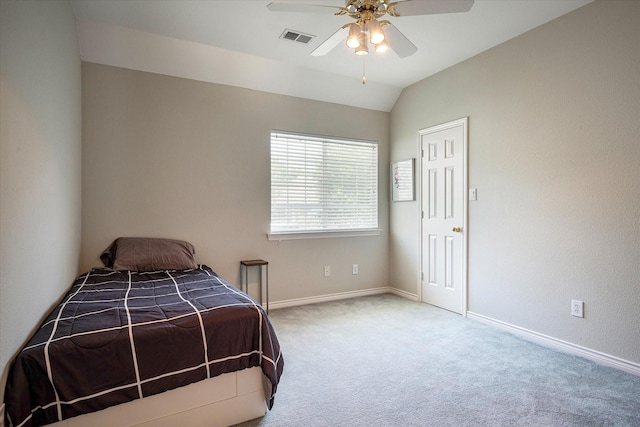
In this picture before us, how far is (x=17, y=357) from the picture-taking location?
1419mm

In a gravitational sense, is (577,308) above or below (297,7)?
below

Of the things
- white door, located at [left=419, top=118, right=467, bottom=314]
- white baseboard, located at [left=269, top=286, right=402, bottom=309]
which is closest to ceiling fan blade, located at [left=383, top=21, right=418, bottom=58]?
white door, located at [left=419, top=118, right=467, bottom=314]

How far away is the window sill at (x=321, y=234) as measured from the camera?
3.89 m

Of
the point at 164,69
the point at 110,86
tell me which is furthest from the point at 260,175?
the point at 110,86

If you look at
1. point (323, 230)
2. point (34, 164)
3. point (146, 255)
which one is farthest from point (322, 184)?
point (34, 164)

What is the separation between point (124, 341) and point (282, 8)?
1962 millimetres

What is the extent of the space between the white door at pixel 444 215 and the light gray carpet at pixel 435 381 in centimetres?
56

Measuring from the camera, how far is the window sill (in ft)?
12.8

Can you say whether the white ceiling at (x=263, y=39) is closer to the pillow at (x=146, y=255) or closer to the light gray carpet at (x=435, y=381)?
the pillow at (x=146, y=255)

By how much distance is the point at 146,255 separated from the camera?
3.04 meters

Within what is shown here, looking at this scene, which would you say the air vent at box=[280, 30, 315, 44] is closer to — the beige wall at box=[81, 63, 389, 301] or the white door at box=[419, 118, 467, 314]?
the beige wall at box=[81, 63, 389, 301]

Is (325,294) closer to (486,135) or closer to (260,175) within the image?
(260,175)

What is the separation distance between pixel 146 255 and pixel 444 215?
305 cm

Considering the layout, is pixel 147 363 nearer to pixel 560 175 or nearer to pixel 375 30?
pixel 375 30
